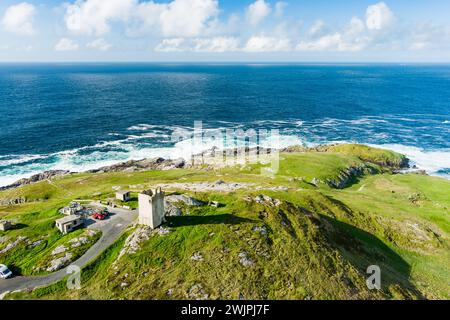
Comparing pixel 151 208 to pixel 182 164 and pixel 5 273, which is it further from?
pixel 182 164

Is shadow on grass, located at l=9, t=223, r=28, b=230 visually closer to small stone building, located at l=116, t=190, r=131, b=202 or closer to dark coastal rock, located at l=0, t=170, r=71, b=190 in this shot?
small stone building, located at l=116, t=190, r=131, b=202

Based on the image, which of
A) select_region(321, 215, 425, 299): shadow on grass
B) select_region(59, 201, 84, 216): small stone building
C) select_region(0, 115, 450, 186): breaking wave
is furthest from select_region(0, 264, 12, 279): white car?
select_region(0, 115, 450, 186): breaking wave

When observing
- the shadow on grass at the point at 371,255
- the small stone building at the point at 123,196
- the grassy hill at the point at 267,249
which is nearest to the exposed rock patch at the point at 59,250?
the grassy hill at the point at 267,249

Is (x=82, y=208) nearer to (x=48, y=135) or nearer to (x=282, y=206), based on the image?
(x=282, y=206)

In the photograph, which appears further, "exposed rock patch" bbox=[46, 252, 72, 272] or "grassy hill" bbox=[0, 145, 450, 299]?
"exposed rock patch" bbox=[46, 252, 72, 272]

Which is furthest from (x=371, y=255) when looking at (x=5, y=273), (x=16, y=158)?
(x=16, y=158)
